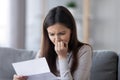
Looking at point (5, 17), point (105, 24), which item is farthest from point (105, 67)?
point (105, 24)

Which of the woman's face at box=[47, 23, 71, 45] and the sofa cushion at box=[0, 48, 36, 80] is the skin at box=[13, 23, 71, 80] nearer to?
the woman's face at box=[47, 23, 71, 45]

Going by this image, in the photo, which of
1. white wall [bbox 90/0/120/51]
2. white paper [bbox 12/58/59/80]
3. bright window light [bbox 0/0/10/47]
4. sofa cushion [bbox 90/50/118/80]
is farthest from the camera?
white wall [bbox 90/0/120/51]

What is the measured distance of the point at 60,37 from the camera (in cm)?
146

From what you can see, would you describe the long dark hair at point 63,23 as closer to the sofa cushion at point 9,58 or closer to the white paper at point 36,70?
the white paper at point 36,70

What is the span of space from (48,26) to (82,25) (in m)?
2.47

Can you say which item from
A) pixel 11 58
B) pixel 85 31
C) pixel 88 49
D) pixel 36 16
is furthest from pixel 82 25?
pixel 88 49

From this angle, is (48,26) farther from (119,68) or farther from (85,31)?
(85,31)

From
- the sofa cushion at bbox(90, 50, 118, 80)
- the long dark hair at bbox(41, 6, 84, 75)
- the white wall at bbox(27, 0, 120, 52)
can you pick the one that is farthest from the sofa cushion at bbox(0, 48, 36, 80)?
the white wall at bbox(27, 0, 120, 52)

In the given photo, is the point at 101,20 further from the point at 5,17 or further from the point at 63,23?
the point at 63,23

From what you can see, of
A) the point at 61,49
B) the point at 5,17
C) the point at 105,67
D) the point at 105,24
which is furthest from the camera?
the point at 105,24

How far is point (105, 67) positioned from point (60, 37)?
47 centimetres

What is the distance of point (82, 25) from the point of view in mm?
3941

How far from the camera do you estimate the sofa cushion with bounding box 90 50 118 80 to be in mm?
1755

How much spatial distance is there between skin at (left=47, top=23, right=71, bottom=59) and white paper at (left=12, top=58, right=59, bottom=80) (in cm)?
10
